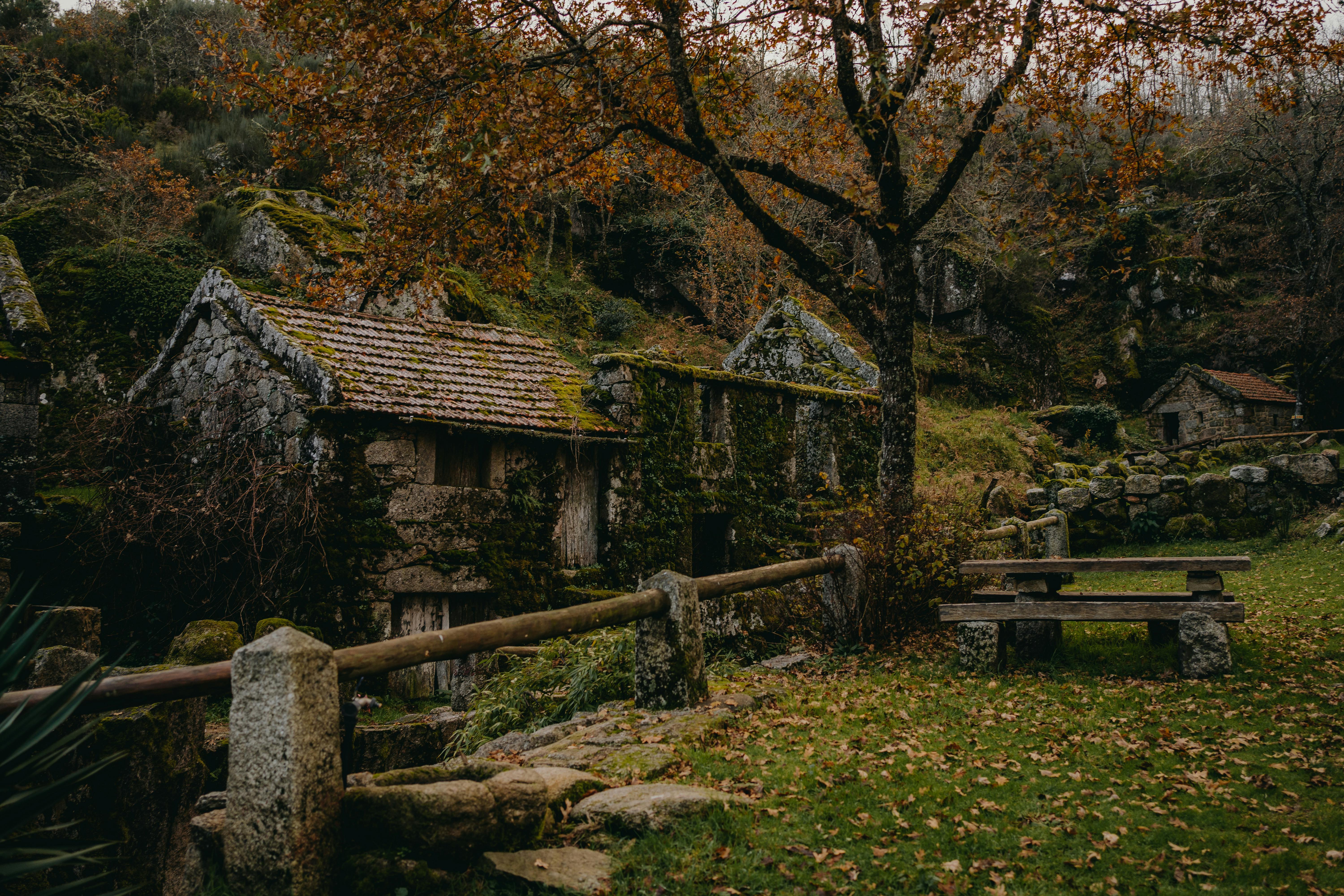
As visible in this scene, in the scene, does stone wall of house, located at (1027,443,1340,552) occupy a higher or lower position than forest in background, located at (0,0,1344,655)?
lower

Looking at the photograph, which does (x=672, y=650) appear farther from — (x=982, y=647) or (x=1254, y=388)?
(x=1254, y=388)

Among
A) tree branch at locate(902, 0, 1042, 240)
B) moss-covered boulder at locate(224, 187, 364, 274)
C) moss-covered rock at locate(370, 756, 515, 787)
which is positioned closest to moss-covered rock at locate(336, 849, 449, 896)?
moss-covered rock at locate(370, 756, 515, 787)

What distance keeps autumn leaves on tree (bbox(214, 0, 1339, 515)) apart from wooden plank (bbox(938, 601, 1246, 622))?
1612 mm

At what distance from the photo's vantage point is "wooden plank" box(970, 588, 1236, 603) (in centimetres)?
659

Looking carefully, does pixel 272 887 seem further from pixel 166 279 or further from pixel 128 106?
pixel 128 106

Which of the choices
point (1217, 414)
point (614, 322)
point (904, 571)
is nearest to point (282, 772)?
point (904, 571)

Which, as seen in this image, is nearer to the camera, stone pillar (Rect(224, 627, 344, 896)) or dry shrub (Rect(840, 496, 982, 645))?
stone pillar (Rect(224, 627, 344, 896))

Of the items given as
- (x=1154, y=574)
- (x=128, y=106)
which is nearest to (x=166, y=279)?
(x=128, y=106)

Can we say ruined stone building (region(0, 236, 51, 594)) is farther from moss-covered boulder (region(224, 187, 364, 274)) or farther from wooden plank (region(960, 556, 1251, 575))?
wooden plank (region(960, 556, 1251, 575))

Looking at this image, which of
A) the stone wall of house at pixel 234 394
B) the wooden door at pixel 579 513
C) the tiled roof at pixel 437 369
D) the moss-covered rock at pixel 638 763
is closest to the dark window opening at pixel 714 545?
the wooden door at pixel 579 513

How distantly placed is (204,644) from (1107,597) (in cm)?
704

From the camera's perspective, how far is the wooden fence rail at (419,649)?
3.23 meters

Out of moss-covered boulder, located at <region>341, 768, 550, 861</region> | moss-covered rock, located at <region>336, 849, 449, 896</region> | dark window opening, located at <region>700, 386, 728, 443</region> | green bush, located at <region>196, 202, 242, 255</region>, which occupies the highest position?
green bush, located at <region>196, 202, 242, 255</region>

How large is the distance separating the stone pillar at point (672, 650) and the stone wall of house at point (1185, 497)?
535 inches
